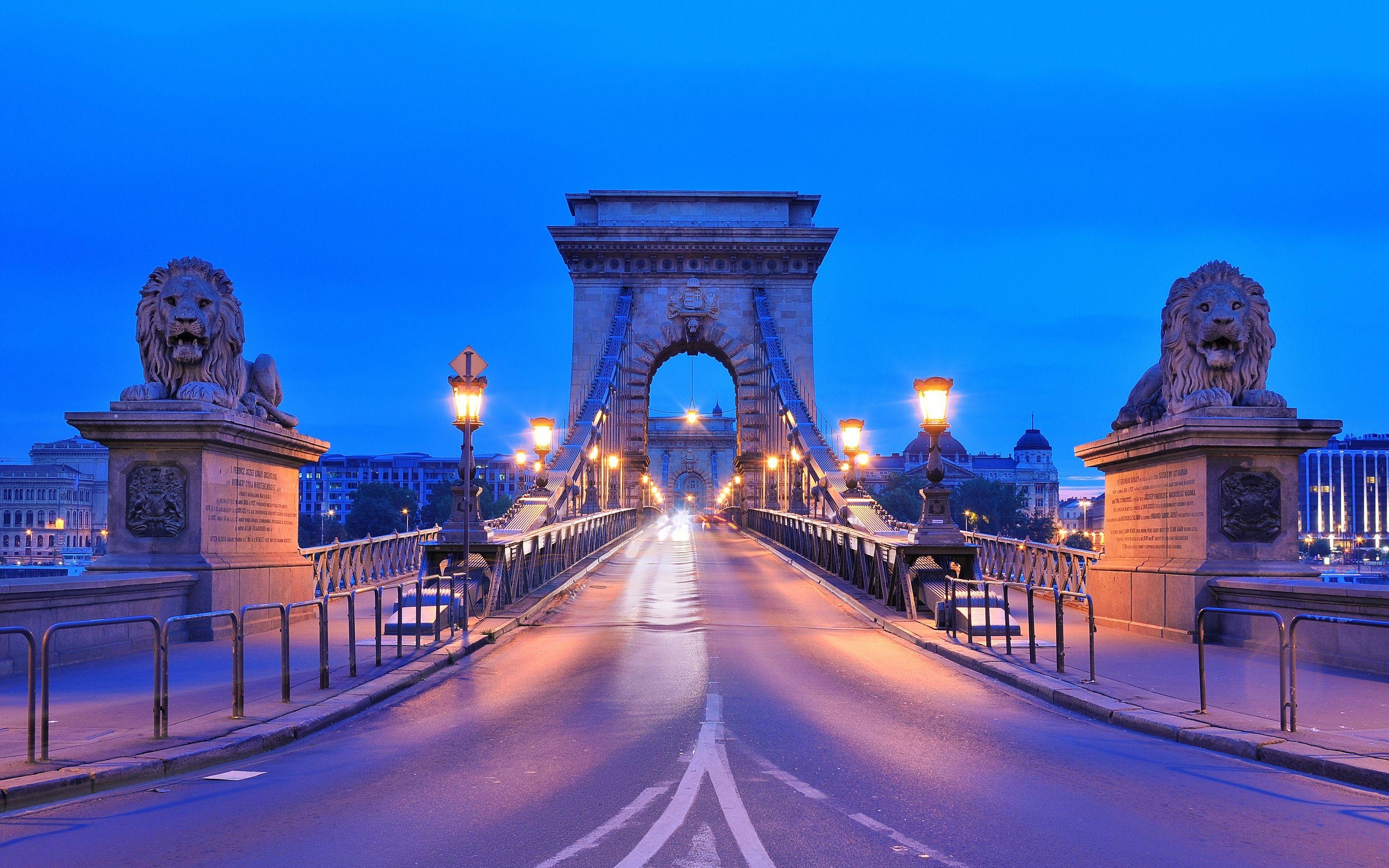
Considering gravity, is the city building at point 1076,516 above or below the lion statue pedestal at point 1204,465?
below

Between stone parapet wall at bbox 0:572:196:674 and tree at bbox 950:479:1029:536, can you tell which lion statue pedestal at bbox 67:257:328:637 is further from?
tree at bbox 950:479:1029:536

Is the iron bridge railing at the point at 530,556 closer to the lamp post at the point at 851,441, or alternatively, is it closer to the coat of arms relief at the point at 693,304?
the lamp post at the point at 851,441

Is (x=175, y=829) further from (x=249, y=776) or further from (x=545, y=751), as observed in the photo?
(x=545, y=751)

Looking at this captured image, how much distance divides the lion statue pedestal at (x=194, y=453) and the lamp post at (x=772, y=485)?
48300mm

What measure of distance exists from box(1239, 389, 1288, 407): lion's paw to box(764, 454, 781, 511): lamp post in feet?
160

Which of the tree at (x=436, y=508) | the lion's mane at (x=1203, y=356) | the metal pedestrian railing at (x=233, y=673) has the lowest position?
the tree at (x=436, y=508)

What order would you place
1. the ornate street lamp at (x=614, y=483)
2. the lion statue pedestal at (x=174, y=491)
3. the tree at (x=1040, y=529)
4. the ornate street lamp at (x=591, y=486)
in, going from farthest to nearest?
the tree at (x=1040, y=529) < the ornate street lamp at (x=614, y=483) < the ornate street lamp at (x=591, y=486) < the lion statue pedestal at (x=174, y=491)

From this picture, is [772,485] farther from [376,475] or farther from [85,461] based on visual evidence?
[376,475]

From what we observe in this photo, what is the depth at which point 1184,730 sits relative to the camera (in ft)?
27.2

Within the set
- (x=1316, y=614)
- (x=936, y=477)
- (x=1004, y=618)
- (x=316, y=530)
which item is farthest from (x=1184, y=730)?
(x=316, y=530)

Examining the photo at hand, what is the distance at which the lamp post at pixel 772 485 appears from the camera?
64188 mm

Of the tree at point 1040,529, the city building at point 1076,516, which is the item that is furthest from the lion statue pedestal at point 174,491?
the city building at point 1076,516

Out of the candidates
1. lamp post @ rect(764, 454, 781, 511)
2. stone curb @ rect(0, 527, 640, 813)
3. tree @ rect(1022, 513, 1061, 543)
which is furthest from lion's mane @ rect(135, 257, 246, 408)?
tree @ rect(1022, 513, 1061, 543)

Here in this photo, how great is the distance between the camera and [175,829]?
232 inches
